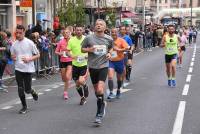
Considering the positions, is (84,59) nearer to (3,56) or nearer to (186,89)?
(186,89)

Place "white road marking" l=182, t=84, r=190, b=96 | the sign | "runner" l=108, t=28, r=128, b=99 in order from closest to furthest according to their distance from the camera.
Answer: "runner" l=108, t=28, r=128, b=99 → "white road marking" l=182, t=84, r=190, b=96 → the sign

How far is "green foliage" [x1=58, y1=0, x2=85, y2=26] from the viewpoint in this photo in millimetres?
33812

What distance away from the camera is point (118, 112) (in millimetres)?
10750

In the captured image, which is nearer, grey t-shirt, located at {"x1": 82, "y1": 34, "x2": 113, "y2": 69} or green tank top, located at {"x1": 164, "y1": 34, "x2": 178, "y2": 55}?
grey t-shirt, located at {"x1": 82, "y1": 34, "x2": 113, "y2": 69}

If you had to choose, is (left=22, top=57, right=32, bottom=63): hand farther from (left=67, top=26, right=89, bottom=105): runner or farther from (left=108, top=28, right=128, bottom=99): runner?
(left=108, top=28, right=128, bottom=99): runner

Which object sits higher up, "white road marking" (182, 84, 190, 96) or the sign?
the sign

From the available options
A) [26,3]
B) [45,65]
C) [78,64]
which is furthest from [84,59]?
[26,3]

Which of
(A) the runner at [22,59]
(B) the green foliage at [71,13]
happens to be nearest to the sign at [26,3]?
(A) the runner at [22,59]

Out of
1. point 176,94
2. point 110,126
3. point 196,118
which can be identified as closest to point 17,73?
point 110,126

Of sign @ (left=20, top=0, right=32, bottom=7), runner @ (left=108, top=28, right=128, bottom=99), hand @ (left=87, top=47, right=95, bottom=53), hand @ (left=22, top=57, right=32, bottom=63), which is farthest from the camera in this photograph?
sign @ (left=20, top=0, right=32, bottom=7)

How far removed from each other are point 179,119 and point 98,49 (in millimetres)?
1826

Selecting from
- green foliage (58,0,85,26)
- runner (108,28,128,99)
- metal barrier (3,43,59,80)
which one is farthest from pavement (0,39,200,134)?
Result: green foliage (58,0,85,26)

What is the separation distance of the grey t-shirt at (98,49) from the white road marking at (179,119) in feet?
5.17

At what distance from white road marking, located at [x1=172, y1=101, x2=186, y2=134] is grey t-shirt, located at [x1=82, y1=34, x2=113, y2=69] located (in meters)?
1.57
